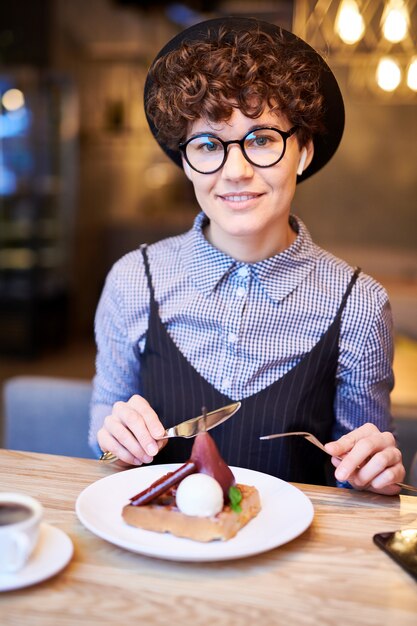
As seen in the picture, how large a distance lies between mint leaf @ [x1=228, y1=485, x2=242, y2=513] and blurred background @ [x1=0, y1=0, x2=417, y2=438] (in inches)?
113

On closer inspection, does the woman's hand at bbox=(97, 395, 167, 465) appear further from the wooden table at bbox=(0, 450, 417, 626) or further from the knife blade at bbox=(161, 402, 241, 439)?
the wooden table at bbox=(0, 450, 417, 626)

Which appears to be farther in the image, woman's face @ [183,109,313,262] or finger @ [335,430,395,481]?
woman's face @ [183,109,313,262]

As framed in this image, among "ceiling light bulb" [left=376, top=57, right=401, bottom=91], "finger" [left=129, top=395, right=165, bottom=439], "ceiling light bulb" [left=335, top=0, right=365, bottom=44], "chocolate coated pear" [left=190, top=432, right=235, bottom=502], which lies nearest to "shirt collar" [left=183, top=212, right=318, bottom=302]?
"finger" [left=129, top=395, right=165, bottom=439]

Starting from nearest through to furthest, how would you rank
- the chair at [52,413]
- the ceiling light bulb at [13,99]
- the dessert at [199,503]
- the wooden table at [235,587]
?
1. the wooden table at [235,587]
2. the dessert at [199,503]
3. the chair at [52,413]
4. the ceiling light bulb at [13,99]

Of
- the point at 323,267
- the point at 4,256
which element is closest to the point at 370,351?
the point at 323,267

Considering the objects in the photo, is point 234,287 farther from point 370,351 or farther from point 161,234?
point 161,234

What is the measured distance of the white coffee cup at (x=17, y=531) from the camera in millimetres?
874

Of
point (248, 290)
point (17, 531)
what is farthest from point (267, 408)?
point (17, 531)

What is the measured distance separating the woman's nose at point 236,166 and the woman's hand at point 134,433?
0.41 metres

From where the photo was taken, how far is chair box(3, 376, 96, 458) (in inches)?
81.7

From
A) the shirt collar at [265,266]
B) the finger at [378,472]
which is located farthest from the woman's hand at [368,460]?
the shirt collar at [265,266]

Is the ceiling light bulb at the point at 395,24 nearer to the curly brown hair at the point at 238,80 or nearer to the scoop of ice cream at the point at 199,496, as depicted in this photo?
the curly brown hair at the point at 238,80

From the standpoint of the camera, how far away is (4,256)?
6.12 meters

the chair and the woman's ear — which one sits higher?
the woman's ear
